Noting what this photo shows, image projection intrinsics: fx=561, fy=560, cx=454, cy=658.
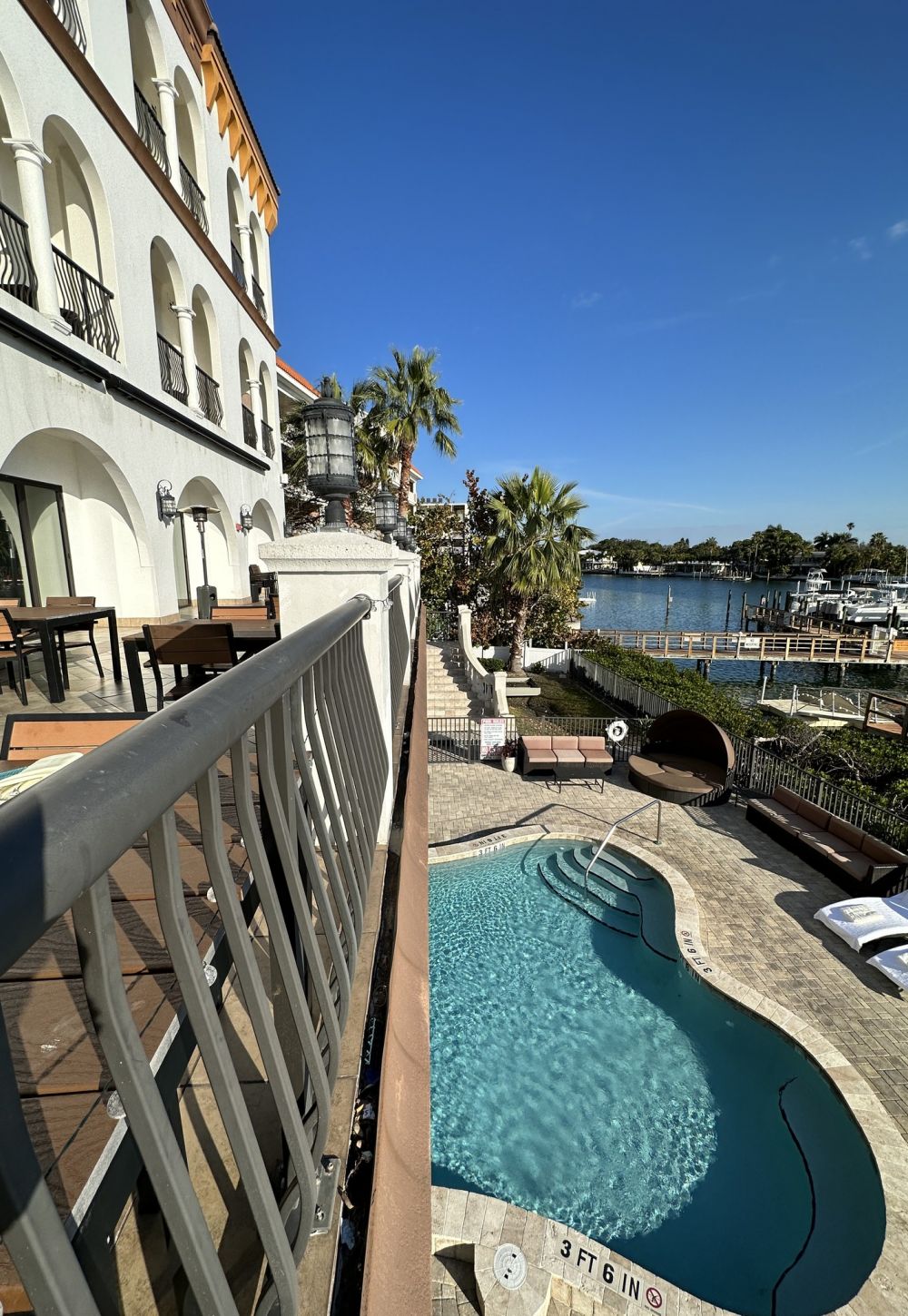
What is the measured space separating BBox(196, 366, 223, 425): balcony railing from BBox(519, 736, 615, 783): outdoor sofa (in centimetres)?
1152

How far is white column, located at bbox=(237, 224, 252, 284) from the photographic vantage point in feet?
51.2

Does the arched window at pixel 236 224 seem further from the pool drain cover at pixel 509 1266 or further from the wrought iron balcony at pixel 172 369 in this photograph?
the pool drain cover at pixel 509 1266

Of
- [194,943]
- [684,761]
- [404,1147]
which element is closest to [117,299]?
[194,943]

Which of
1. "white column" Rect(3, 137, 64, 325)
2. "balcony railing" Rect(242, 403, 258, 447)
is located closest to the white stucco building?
"white column" Rect(3, 137, 64, 325)

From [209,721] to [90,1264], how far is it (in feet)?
2.78

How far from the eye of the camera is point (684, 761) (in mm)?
13031

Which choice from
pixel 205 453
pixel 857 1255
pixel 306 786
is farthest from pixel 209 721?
pixel 205 453

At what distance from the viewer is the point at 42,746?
295 centimetres

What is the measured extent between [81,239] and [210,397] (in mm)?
4158

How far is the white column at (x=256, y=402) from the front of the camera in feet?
55.3

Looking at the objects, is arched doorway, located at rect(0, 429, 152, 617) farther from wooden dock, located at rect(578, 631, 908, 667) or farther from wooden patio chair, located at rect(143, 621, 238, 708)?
wooden dock, located at rect(578, 631, 908, 667)

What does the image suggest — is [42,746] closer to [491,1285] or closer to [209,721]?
[209,721]

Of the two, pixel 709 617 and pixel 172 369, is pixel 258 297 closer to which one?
pixel 172 369

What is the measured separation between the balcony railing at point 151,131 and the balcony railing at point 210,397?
11.7 ft
